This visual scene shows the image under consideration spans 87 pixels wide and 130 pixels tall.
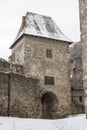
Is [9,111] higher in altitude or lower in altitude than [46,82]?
lower

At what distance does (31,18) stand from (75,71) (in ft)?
25.2

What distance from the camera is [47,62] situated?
2055 cm

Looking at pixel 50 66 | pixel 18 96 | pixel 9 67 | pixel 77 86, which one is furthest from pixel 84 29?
pixel 77 86

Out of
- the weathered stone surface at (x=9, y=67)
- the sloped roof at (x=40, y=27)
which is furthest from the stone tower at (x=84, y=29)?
the sloped roof at (x=40, y=27)

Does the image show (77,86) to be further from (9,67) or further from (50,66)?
(9,67)

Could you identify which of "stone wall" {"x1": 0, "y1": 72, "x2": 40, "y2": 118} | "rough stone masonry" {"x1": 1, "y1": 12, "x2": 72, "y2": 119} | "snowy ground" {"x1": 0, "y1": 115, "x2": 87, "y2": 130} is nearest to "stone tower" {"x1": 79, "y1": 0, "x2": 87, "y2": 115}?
"snowy ground" {"x1": 0, "y1": 115, "x2": 87, "y2": 130}

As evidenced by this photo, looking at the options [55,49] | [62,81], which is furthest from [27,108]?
[55,49]

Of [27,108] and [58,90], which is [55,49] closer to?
[58,90]

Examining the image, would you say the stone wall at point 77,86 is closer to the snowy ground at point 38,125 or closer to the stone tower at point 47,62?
the stone tower at point 47,62

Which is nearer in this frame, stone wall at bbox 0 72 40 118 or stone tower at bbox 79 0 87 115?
stone tower at bbox 79 0 87 115

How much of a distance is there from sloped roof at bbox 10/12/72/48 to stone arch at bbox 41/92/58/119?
15.8ft

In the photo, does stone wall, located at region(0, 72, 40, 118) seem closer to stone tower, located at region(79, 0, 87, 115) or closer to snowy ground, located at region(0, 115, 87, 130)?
snowy ground, located at region(0, 115, 87, 130)

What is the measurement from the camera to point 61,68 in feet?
69.4

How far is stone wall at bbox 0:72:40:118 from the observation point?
1464 centimetres
